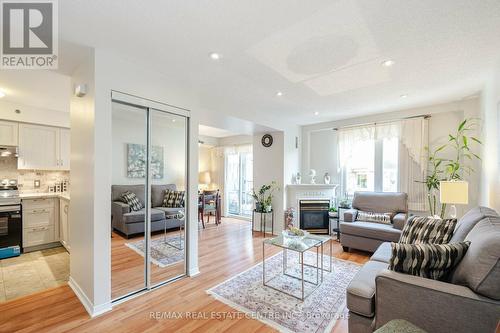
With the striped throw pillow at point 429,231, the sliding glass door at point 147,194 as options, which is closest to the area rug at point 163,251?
the sliding glass door at point 147,194

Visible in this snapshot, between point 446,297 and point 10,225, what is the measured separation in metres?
5.32

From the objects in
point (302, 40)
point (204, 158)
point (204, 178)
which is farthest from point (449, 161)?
point (204, 158)

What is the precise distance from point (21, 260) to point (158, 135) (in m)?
3.02

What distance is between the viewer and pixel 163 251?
2873mm

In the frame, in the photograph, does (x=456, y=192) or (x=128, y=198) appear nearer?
(x=128, y=198)

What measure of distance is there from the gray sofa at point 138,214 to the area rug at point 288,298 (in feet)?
3.20

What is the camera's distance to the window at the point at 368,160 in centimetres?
442

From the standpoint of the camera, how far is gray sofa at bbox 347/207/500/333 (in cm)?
123

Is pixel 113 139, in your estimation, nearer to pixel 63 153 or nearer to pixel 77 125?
pixel 77 125

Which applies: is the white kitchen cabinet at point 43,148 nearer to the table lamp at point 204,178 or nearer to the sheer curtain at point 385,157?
the table lamp at point 204,178

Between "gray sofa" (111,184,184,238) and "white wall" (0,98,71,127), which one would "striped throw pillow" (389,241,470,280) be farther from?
"white wall" (0,98,71,127)

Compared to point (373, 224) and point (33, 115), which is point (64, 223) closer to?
point (33, 115)

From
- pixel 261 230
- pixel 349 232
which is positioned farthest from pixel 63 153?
pixel 349 232

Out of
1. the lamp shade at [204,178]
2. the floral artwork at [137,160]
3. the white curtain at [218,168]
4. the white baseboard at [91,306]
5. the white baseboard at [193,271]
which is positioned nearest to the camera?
the white baseboard at [91,306]
